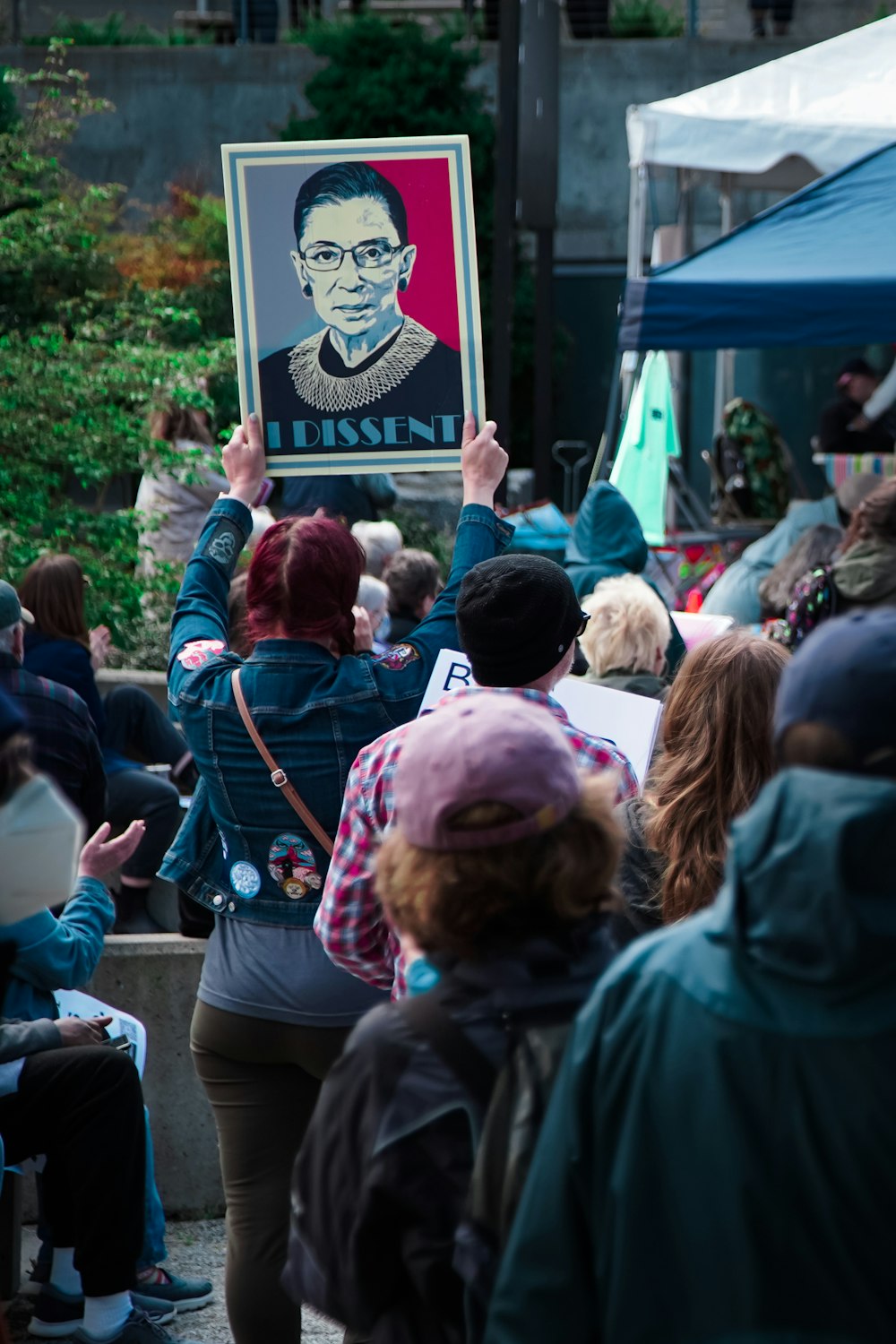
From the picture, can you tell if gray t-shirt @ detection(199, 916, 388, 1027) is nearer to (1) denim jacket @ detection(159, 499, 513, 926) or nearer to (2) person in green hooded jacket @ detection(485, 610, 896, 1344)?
(1) denim jacket @ detection(159, 499, 513, 926)

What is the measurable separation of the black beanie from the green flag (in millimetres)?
5487

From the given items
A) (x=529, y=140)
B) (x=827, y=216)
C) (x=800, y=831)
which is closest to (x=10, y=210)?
(x=529, y=140)

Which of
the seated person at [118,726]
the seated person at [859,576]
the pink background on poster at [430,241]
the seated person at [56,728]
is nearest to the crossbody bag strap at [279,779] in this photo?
the pink background on poster at [430,241]

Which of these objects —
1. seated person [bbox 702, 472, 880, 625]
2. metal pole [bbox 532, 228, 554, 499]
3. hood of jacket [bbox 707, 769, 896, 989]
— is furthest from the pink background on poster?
metal pole [bbox 532, 228, 554, 499]

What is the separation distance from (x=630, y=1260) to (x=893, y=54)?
356 inches

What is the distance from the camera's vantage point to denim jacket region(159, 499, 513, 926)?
9.53 feet

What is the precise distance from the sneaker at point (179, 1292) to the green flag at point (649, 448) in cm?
514

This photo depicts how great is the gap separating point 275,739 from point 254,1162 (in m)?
0.82

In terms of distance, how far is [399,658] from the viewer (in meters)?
3.00

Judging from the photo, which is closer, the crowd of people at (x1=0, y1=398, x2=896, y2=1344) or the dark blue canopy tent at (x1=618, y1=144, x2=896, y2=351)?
the crowd of people at (x1=0, y1=398, x2=896, y2=1344)

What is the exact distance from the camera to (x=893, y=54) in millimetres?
9125

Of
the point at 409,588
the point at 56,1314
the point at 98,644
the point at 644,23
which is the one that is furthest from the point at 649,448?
the point at 644,23

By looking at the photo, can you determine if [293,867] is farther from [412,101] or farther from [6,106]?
[412,101]

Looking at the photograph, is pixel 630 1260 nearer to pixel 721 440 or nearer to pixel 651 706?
pixel 651 706
